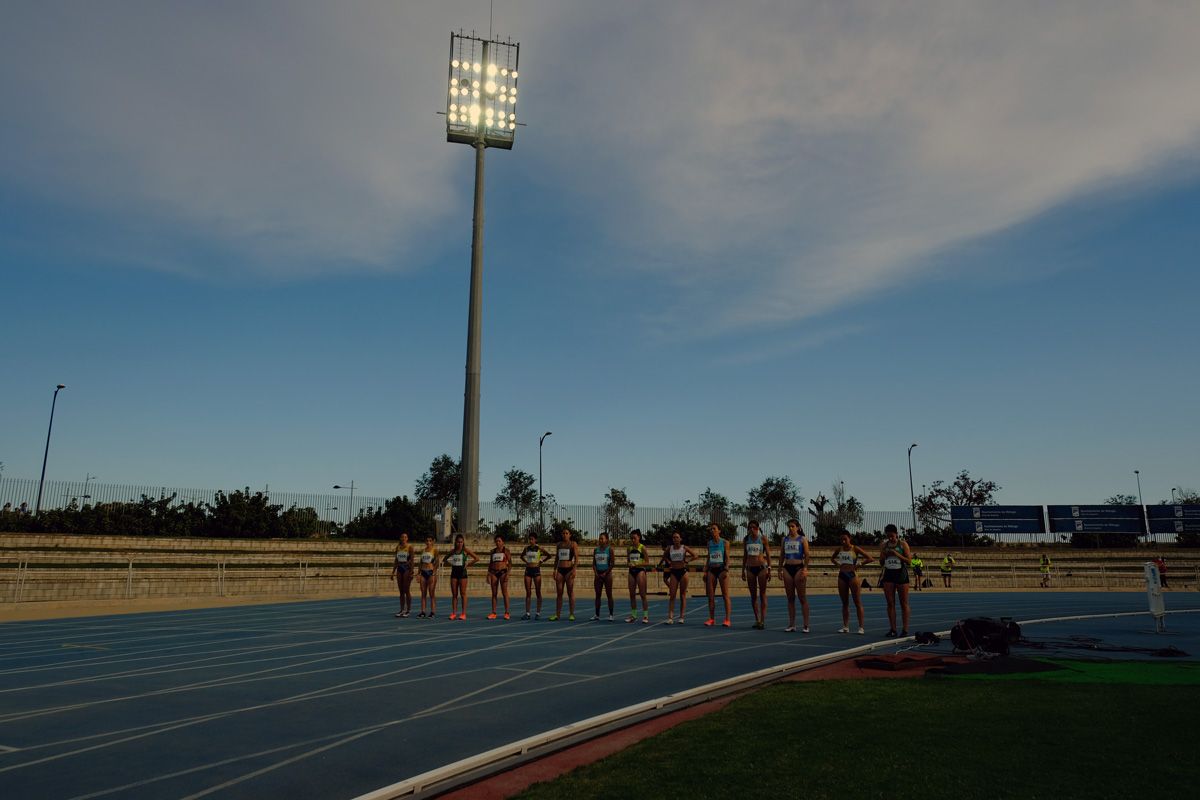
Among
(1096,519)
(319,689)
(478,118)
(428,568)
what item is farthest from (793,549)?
(1096,519)

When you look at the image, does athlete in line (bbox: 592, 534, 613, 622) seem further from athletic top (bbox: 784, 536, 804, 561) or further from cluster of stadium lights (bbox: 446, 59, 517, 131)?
cluster of stadium lights (bbox: 446, 59, 517, 131)

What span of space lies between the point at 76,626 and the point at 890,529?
1631 centimetres

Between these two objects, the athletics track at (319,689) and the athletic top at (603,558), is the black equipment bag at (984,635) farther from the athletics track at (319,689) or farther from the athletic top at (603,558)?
the athletic top at (603,558)

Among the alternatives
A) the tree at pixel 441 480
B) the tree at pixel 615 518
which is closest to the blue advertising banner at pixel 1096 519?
the tree at pixel 615 518

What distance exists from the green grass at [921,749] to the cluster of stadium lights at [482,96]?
103ft

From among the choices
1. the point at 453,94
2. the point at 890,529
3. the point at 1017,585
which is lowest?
the point at 1017,585

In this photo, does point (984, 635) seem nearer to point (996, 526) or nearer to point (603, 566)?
point (603, 566)

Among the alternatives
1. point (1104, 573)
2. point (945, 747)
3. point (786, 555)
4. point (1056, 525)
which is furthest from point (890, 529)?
point (1056, 525)

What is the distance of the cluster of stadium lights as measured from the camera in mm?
33344

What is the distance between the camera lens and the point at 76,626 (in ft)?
51.0

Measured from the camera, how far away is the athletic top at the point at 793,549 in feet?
44.8

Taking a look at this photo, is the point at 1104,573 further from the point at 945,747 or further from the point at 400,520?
the point at 945,747

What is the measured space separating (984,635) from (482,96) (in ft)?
101

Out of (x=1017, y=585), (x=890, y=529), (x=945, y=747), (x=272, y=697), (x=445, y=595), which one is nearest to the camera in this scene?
(x=945, y=747)
